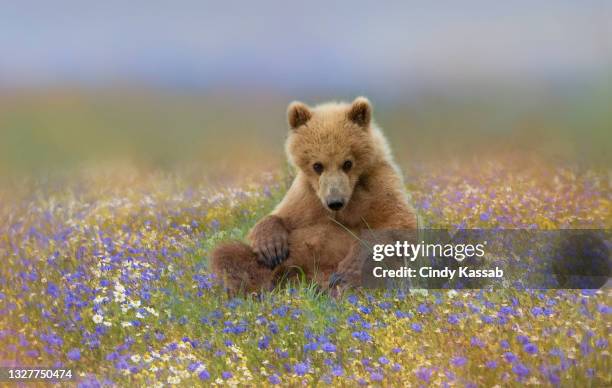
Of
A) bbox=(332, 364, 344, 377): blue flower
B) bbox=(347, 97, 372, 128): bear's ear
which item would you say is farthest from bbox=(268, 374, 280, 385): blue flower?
bbox=(347, 97, 372, 128): bear's ear

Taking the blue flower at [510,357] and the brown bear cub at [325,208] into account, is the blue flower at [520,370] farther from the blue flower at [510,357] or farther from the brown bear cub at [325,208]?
the brown bear cub at [325,208]

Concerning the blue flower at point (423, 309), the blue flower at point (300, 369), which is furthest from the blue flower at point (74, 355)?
the blue flower at point (423, 309)

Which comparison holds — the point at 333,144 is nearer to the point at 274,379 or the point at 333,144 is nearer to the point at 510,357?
the point at 274,379

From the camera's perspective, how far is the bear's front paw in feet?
19.9

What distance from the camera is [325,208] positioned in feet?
20.3

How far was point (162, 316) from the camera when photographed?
5.16 meters

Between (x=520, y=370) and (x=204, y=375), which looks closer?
(x=520, y=370)

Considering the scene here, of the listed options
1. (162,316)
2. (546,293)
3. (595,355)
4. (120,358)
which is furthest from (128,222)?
(595,355)

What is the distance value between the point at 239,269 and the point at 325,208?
0.79m

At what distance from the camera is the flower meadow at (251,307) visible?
4184 millimetres

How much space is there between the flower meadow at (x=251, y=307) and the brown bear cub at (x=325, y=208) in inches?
9.7

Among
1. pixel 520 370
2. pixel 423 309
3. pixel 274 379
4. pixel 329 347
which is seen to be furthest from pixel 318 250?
pixel 520 370

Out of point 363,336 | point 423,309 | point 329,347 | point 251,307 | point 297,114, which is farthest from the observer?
point 297,114

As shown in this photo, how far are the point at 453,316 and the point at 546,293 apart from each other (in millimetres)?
720
